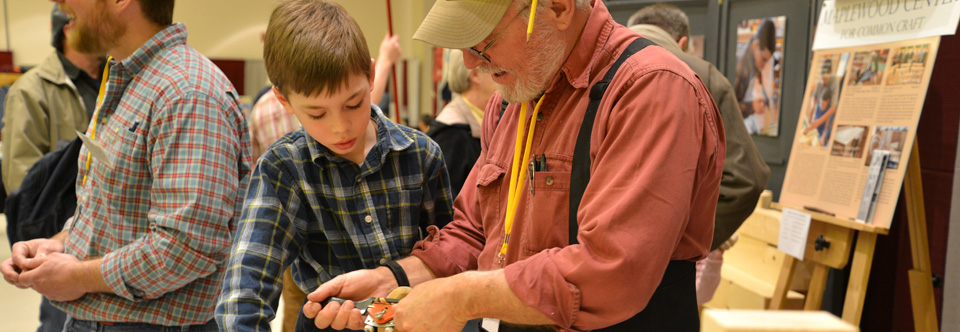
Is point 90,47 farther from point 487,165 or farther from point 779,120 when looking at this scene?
point 779,120

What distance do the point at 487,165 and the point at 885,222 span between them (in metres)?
2.22

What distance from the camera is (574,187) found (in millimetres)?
1244

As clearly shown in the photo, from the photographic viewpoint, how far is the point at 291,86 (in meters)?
1.48

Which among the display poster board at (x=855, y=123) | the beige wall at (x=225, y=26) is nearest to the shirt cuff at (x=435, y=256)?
the display poster board at (x=855, y=123)

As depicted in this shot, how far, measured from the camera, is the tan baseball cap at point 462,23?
4.12 ft

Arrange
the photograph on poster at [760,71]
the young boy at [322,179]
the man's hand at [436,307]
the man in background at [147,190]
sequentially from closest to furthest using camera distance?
the man's hand at [436,307]
the young boy at [322,179]
the man in background at [147,190]
the photograph on poster at [760,71]

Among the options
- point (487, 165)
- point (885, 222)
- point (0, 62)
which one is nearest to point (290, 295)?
point (487, 165)

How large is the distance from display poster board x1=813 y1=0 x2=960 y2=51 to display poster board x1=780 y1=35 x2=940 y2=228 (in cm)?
4

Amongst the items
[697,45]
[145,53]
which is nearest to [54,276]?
[145,53]

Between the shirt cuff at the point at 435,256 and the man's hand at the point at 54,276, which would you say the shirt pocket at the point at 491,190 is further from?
the man's hand at the point at 54,276

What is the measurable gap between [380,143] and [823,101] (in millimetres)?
2643

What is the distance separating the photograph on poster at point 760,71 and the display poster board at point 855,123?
3.34ft

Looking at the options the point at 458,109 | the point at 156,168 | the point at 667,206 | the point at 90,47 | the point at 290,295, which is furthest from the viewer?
the point at 458,109

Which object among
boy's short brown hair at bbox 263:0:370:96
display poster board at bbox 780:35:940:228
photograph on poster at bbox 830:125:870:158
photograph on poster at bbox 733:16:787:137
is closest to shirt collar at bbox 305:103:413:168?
boy's short brown hair at bbox 263:0:370:96
